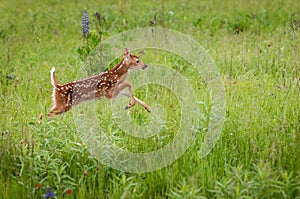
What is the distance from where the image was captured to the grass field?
→ 458 cm

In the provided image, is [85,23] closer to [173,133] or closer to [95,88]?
[95,88]

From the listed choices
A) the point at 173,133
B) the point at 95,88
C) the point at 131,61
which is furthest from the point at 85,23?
the point at 173,133

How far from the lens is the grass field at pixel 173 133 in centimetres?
458

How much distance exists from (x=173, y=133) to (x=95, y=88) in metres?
1.24

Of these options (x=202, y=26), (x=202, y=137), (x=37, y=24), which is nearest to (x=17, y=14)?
(x=37, y=24)

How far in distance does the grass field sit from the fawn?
11 centimetres

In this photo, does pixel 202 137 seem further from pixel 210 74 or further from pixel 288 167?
pixel 210 74

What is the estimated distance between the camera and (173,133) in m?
5.50

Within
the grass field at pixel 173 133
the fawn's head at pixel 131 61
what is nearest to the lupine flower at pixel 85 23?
the grass field at pixel 173 133

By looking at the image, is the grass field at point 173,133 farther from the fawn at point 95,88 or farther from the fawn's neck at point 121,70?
the fawn's neck at point 121,70

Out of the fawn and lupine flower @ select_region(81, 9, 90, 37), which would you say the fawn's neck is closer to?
the fawn

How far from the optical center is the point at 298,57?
7.81 m

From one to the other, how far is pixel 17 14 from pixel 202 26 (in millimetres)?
5306

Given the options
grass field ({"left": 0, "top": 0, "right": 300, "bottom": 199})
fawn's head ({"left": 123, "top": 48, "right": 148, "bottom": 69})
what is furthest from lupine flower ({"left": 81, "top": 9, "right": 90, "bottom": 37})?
fawn's head ({"left": 123, "top": 48, "right": 148, "bottom": 69})
